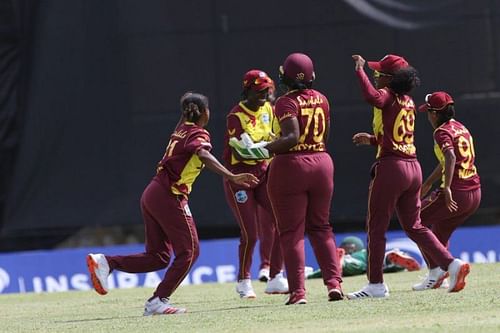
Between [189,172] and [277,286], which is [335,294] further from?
[277,286]

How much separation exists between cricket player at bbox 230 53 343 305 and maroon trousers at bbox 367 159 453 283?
0.39m

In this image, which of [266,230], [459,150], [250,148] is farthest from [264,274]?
[250,148]

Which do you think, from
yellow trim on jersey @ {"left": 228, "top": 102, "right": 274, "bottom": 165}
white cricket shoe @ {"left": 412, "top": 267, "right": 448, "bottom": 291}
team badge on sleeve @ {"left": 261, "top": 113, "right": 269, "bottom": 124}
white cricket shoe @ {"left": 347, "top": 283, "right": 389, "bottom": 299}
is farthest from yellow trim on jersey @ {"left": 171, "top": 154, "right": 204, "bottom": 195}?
white cricket shoe @ {"left": 412, "top": 267, "right": 448, "bottom": 291}

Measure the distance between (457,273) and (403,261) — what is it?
438 centimetres

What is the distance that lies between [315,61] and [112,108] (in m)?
2.58

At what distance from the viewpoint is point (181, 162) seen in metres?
9.60

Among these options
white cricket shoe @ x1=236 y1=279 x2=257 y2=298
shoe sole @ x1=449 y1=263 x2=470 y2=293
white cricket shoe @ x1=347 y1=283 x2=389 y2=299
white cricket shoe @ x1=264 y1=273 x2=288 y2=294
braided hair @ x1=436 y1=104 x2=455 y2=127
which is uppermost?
braided hair @ x1=436 y1=104 x2=455 y2=127

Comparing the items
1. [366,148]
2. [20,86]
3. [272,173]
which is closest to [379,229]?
[272,173]

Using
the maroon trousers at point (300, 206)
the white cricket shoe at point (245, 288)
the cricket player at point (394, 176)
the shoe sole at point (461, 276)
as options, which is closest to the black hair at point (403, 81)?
the cricket player at point (394, 176)

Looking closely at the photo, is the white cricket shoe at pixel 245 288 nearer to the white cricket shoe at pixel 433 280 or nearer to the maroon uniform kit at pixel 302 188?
the white cricket shoe at pixel 433 280

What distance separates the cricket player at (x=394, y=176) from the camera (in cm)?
962

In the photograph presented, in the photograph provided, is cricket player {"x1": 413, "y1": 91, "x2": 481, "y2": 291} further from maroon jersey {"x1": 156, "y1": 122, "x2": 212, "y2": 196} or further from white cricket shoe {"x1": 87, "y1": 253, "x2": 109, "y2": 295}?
white cricket shoe {"x1": 87, "y1": 253, "x2": 109, "y2": 295}

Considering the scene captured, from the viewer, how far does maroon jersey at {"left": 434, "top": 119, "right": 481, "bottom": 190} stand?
419 inches

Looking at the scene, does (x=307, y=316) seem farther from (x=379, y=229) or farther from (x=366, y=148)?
(x=366, y=148)
